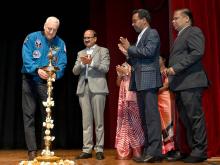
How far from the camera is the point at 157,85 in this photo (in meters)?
2.77

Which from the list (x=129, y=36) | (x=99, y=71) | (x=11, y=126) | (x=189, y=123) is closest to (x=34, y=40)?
(x=99, y=71)

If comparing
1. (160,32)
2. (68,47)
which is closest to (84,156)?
(160,32)

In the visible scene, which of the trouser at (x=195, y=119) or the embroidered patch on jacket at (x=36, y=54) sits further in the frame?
the embroidered patch on jacket at (x=36, y=54)

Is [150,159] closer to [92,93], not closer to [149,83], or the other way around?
[149,83]

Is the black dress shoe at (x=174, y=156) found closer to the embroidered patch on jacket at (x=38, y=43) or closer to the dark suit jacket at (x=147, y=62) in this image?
the dark suit jacket at (x=147, y=62)

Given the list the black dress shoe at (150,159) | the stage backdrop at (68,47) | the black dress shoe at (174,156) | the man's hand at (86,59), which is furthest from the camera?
the stage backdrop at (68,47)

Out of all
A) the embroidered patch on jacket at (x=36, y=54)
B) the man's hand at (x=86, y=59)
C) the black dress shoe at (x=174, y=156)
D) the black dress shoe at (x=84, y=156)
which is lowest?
the black dress shoe at (x=84, y=156)

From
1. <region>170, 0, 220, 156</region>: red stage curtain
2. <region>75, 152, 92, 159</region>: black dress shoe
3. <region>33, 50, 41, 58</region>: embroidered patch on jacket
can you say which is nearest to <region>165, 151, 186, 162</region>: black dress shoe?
<region>170, 0, 220, 156</region>: red stage curtain

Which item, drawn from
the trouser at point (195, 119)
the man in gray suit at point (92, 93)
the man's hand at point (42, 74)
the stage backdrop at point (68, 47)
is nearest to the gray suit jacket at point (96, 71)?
the man in gray suit at point (92, 93)

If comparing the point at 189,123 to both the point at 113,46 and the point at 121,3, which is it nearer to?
the point at 113,46

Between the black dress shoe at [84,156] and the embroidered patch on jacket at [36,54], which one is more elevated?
the embroidered patch on jacket at [36,54]

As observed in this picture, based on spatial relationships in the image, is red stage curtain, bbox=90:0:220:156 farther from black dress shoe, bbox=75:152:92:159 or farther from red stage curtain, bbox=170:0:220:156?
black dress shoe, bbox=75:152:92:159

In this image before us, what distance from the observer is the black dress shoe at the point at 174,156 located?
2920mm

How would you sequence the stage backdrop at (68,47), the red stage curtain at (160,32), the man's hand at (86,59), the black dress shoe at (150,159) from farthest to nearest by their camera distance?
the stage backdrop at (68,47)
the red stage curtain at (160,32)
the man's hand at (86,59)
the black dress shoe at (150,159)
